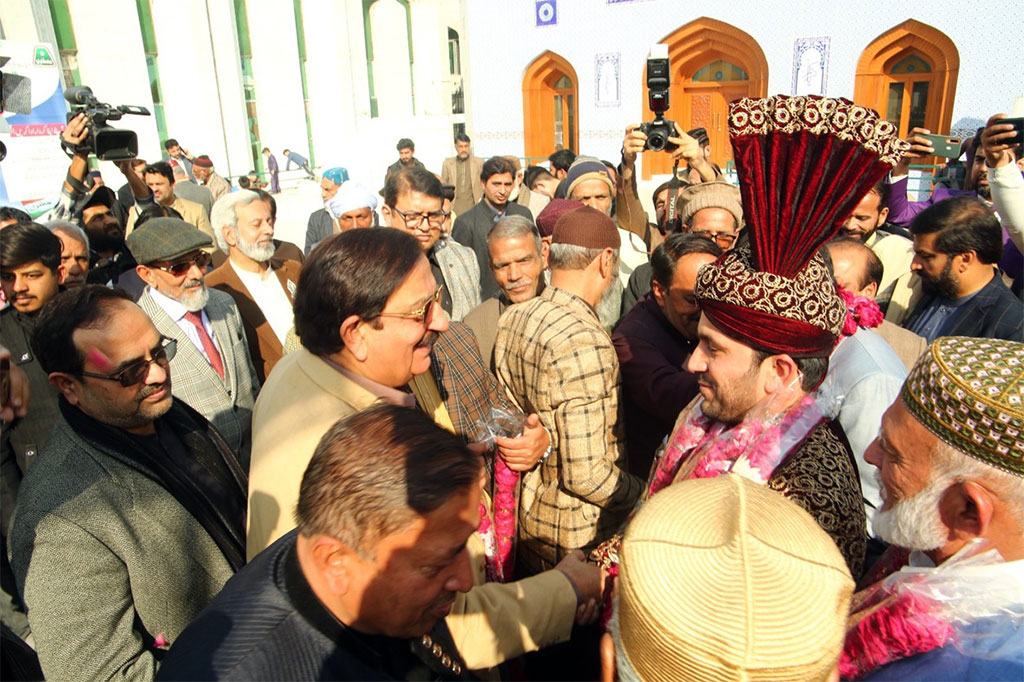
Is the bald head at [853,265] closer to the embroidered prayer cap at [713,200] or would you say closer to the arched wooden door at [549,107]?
the embroidered prayer cap at [713,200]

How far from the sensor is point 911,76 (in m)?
13.5

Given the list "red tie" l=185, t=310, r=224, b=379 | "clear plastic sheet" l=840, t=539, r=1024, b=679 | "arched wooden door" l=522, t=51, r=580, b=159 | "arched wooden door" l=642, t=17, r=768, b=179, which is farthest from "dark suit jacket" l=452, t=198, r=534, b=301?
"arched wooden door" l=522, t=51, r=580, b=159

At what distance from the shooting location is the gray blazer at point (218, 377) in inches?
110

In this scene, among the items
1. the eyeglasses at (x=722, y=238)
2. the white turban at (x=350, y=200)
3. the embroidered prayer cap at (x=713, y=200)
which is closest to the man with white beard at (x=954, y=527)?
the eyeglasses at (x=722, y=238)

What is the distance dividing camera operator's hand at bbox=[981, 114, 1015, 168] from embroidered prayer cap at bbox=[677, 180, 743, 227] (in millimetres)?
1170

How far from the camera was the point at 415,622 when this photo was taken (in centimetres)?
111

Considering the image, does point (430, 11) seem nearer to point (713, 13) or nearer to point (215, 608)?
point (713, 13)

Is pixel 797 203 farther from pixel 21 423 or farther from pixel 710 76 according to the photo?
pixel 710 76

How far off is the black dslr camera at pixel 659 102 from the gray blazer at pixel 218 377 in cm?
304

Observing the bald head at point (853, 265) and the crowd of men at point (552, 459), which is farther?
the bald head at point (853, 265)

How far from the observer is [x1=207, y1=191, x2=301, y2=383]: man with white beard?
11.7 feet

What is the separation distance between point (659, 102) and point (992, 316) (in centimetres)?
280

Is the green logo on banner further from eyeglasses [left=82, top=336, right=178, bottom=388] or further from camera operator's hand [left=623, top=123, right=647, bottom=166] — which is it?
eyeglasses [left=82, top=336, right=178, bottom=388]

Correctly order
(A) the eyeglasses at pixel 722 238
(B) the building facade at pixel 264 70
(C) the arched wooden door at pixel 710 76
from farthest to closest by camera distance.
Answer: (C) the arched wooden door at pixel 710 76 < (B) the building facade at pixel 264 70 < (A) the eyeglasses at pixel 722 238
